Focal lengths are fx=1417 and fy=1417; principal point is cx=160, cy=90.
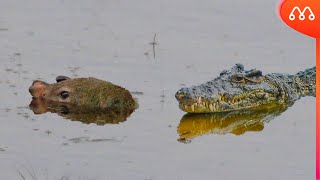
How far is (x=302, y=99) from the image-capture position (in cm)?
1873

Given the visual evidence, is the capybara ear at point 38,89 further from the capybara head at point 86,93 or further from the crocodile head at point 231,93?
the crocodile head at point 231,93

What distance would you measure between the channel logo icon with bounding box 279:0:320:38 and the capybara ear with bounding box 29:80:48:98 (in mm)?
6709

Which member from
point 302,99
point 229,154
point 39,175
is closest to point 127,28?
point 302,99

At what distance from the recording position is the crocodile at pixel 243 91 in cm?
1744

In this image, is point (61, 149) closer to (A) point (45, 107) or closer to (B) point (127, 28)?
(A) point (45, 107)

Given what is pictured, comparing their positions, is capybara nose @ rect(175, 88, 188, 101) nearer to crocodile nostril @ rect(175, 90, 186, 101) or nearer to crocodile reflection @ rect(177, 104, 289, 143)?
crocodile nostril @ rect(175, 90, 186, 101)

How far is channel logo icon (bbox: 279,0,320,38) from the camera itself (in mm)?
11141

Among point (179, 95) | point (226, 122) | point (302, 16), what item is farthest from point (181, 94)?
point (302, 16)

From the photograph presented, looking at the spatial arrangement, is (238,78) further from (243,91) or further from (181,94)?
(181,94)

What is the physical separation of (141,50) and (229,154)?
5310 millimetres

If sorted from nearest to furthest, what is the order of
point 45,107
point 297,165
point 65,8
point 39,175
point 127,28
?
1. point 39,175
2. point 297,165
3. point 45,107
4. point 127,28
5. point 65,8

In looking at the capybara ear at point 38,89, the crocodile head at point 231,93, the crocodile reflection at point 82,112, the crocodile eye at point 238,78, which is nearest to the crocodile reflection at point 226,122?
the crocodile head at point 231,93

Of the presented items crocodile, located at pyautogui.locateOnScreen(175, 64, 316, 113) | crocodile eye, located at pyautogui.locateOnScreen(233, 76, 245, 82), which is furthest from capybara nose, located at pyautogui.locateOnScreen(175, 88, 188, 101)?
crocodile eye, located at pyautogui.locateOnScreen(233, 76, 245, 82)

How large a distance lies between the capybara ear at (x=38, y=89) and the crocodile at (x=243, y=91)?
168 cm
